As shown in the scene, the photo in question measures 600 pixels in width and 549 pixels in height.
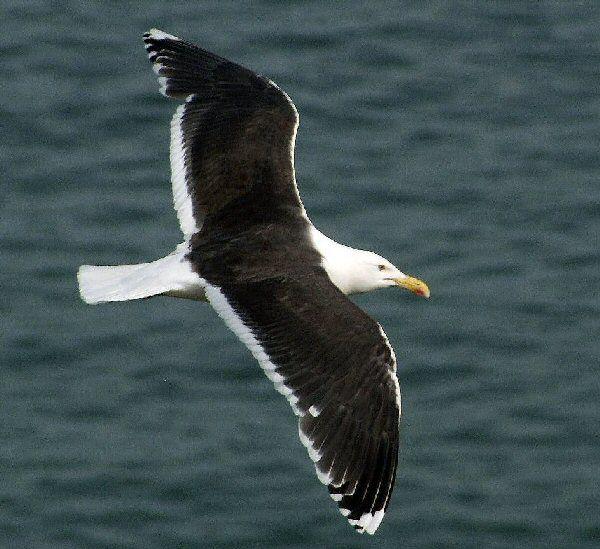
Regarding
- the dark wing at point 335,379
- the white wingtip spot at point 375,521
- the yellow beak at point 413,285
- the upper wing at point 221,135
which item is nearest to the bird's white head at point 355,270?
the yellow beak at point 413,285

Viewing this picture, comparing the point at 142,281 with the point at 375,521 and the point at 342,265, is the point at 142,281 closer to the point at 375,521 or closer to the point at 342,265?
the point at 342,265

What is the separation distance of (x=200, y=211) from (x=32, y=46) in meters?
5.96

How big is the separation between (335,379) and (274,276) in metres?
0.83

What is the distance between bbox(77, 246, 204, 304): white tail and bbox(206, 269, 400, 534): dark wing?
367mm

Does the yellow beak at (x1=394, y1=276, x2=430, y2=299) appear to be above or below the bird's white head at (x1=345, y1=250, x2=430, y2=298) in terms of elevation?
below

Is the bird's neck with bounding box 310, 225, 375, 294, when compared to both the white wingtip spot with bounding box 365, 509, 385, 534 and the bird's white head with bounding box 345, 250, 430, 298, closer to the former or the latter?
the bird's white head with bounding box 345, 250, 430, 298

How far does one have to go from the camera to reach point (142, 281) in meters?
9.67

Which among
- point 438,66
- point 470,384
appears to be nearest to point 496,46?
point 438,66

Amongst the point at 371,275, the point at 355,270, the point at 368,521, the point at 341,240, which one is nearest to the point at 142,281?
the point at 355,270

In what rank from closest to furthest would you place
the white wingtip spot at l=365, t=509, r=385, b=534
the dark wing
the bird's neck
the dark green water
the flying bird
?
1. the white wingtip spot at l=365, t=509, r=385, b=534
2. the dark wing
3. the flying bird
4. the bird's neck
5. the dark green water

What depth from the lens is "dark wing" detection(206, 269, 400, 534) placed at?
344 inches

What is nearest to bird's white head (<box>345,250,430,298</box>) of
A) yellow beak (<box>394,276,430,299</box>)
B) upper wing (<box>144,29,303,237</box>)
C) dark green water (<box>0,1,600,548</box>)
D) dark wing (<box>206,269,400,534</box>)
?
yellow beak (<box>394,276,430,299</box>)

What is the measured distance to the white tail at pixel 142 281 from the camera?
959 centimetres

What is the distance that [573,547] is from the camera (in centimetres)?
1140
